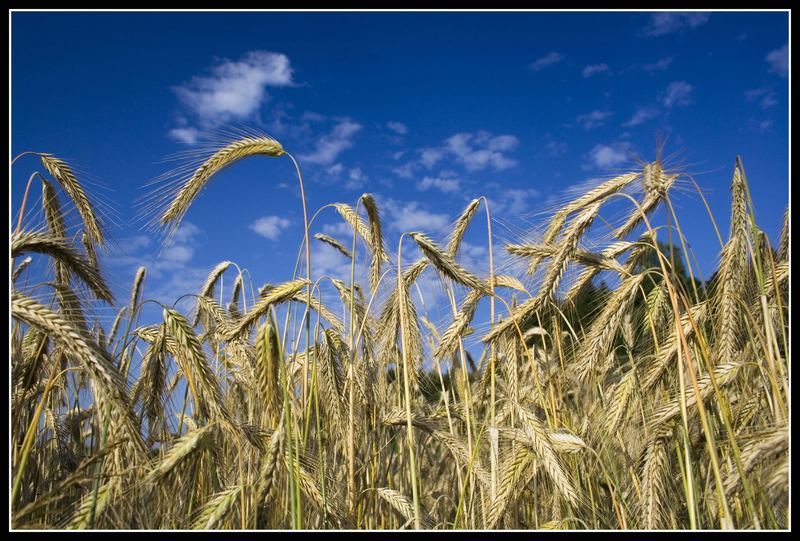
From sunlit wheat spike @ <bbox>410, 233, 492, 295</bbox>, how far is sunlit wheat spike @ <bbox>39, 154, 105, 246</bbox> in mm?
1981

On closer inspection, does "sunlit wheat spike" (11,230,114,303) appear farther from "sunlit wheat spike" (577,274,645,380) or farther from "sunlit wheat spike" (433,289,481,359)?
"sunlit wheat spike" (577,274,645,380)

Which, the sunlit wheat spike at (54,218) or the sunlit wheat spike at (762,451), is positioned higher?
the sunlit wheat spike at (54,218)

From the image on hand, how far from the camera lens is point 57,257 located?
2.67m

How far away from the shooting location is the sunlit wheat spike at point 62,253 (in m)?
2.41

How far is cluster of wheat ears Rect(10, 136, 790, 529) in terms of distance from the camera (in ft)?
7.86

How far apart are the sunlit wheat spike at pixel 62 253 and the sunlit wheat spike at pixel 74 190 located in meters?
0.53

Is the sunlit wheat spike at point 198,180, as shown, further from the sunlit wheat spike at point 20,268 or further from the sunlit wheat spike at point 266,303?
the sunlit wheat spike at point 20,268

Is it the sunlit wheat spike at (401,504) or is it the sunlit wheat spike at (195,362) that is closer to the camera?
the sunlit wheat spike at (195,362)

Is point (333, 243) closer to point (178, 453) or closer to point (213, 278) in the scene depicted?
point (213, 278)

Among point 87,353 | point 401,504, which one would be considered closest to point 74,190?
point 87,353

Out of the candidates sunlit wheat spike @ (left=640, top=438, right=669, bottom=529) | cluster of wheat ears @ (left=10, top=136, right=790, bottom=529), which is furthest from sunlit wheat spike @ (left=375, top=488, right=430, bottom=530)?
sunlit wheat spike @ (left=640, top=438, right=669, bottom=529)

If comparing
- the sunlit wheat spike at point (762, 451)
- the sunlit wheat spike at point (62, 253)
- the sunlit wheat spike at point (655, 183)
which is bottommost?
the sunlit wheat spike at point (762, 451)

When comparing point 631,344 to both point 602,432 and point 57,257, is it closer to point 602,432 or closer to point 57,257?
point 602,432

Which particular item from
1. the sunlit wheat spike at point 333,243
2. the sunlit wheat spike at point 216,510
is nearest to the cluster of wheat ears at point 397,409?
the sunlit wheat spike at point 216,510
